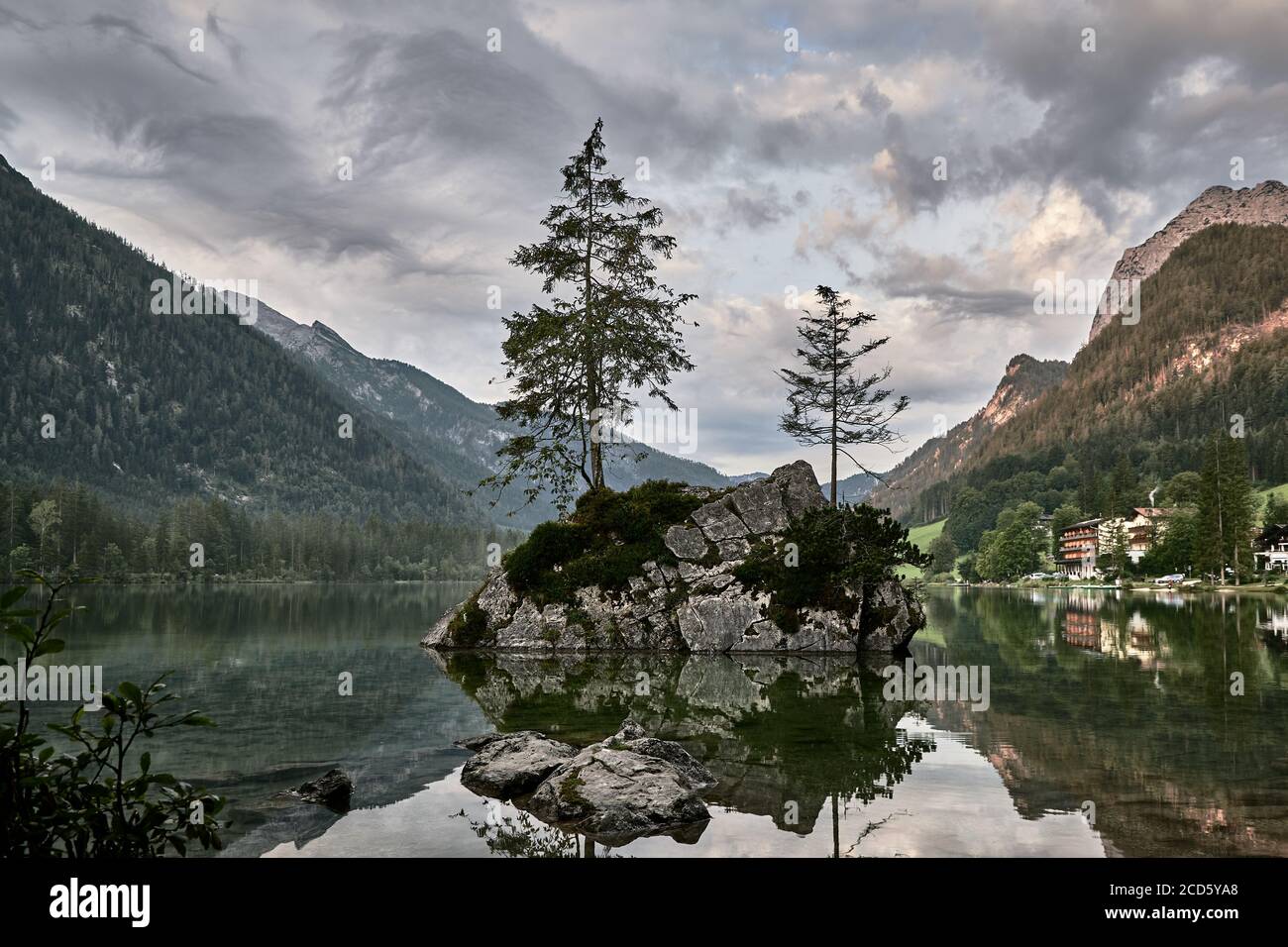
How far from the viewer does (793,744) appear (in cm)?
1549

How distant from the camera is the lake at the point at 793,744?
393 inches

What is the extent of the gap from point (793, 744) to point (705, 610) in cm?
2009

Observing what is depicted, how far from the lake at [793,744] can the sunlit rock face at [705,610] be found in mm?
1970

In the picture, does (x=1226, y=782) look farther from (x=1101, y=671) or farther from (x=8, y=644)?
(x=8, y=644)

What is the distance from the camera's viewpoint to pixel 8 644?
101ft

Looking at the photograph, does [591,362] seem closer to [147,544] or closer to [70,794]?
[70,794]

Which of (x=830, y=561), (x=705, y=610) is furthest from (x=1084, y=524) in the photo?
(x=705, y=610)

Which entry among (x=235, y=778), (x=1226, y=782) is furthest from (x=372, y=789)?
(x=1226, y=782)

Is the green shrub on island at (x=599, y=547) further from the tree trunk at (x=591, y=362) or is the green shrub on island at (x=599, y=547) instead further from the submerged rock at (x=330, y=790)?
the submerged rock at (x=330, y=790)

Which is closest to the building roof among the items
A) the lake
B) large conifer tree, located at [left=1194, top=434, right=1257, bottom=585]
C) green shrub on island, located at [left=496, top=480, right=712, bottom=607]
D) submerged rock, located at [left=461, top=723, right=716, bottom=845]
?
large conifer tree, located at [left=1194, top=434, right=1257, bottom=585]

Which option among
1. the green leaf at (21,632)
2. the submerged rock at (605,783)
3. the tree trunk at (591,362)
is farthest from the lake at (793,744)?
the tree trunk at (591,362)

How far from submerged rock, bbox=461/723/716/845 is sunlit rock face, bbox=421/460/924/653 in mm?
21244

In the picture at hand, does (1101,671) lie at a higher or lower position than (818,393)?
lower
